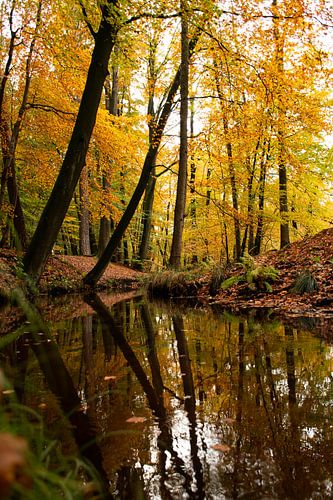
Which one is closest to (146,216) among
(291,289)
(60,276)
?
(60,276)

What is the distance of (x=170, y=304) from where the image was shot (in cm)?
850

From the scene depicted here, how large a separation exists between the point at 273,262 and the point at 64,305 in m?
4.98

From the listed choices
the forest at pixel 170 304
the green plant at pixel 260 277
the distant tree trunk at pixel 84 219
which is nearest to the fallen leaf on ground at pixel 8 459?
the forest at pixel 170 304

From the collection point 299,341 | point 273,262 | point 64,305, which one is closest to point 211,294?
point 273,262

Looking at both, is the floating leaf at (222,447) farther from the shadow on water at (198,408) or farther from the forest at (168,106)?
the forest at (168,106)

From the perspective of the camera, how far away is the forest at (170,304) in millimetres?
1727

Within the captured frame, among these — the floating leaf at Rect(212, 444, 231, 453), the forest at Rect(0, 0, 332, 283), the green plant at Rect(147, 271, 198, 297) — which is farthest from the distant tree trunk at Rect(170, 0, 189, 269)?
the floating leaf at Rect(212, 444, 231, 453)

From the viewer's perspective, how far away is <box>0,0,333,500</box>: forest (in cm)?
173

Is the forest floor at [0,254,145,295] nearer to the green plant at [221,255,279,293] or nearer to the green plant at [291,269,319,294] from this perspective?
the green plant at [221,255,279,293]

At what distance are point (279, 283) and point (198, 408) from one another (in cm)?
590

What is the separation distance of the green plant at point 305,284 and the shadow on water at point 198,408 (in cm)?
241

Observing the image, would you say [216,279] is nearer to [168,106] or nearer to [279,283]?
[279,283]

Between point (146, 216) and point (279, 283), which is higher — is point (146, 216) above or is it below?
above

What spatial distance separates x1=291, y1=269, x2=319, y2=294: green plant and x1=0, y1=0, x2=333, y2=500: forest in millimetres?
33
